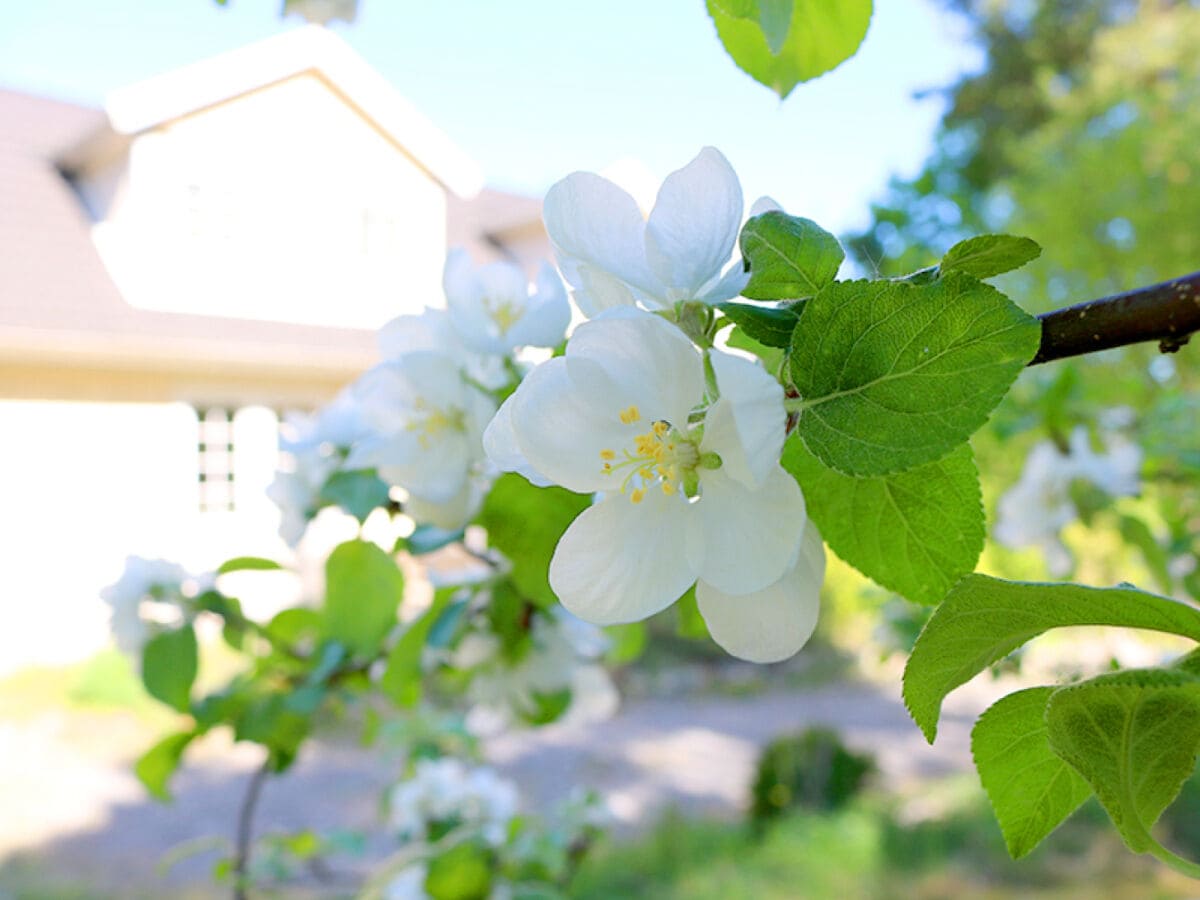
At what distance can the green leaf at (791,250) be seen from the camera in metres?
0.22

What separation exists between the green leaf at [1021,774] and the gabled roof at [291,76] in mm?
4578

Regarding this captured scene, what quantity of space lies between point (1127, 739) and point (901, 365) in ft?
0.27

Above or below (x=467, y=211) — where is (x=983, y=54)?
above

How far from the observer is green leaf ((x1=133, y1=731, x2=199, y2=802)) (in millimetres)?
774

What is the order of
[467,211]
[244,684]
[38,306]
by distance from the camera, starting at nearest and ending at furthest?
[244,684]
[38,306]
[467,211]

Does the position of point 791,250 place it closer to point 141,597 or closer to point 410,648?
point 410,648

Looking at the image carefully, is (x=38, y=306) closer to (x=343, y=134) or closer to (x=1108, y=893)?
(x=343, y=134)

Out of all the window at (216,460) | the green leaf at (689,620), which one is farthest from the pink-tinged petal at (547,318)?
the window at (216,460)

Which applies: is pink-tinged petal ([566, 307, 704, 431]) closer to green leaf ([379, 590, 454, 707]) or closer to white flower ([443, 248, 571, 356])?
white flower ([443, 248, 571, 356])

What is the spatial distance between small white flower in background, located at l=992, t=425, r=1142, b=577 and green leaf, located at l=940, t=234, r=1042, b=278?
0.75m

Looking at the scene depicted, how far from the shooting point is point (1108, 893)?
103 inches

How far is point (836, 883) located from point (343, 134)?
4992 mm

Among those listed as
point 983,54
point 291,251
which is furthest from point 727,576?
point 983,54

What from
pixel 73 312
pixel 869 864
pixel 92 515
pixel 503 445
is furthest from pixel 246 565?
pixel 92 515
